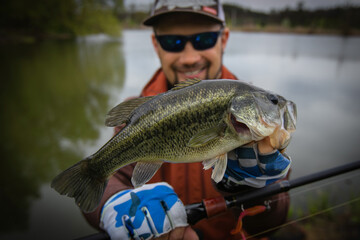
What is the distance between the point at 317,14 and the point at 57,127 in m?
28.1

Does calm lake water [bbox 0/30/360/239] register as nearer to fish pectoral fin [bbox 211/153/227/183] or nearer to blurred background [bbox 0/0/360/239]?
blurred background [bbox 0/0/360/239]

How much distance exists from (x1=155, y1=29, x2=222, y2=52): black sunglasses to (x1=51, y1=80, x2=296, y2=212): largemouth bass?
3.73 feet

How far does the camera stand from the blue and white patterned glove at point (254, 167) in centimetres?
134

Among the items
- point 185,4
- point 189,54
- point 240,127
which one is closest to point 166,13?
point 185,4

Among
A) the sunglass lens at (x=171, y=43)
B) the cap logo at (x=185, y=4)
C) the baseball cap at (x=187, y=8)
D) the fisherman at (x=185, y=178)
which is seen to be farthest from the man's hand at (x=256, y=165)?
the cap logo at (x=185, y=4)

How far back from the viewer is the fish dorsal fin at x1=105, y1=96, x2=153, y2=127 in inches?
54.6

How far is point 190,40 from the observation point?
231 centimetres

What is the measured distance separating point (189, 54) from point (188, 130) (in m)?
1.31

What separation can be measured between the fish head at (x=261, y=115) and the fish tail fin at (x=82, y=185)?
93cm

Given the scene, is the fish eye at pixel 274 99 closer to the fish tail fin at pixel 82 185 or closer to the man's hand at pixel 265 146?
the man's hand at pixel 265 146

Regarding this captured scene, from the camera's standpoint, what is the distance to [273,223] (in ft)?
7.03

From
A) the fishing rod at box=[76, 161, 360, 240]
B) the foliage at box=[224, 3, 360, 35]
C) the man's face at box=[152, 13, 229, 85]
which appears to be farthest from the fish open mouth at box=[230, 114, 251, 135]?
the foliage at box=[224, 3, 360, 35]

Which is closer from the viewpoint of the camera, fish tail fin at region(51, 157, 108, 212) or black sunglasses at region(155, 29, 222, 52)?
fish tail fin at region(51, 157, 108, 212)

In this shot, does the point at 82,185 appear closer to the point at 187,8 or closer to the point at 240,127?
the point at 240,127
